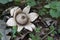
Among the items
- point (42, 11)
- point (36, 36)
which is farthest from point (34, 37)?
point (42, 11)

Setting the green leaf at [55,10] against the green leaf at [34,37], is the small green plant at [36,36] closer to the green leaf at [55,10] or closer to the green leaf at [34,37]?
the green leaf at [34,37]

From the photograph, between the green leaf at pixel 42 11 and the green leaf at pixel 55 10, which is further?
the green leaf at pixel 42 11

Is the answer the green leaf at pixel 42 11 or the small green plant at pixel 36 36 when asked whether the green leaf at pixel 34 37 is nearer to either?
the small green plant at pixel 36 36

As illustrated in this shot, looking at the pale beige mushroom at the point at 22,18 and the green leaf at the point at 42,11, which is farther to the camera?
the green leaf at the point at 42,11

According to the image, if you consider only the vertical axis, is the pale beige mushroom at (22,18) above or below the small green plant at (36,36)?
above

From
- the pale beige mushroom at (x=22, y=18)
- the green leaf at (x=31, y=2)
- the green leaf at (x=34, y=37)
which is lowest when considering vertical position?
the green leaf at (x=34, y=37)

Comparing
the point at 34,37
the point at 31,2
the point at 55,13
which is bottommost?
the point at 34,37

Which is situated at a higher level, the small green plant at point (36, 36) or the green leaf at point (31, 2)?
the green leaf at point (31, 2)

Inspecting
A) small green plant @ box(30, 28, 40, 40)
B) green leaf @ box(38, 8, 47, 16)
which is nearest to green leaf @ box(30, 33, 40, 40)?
small green plant @ box(30, 28, 40, 40)

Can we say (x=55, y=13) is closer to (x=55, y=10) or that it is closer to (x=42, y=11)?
(x=55, y=10)

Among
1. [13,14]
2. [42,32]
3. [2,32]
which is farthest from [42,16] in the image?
[2,32]

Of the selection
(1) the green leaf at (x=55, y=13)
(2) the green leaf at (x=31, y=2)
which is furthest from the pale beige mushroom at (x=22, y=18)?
(1) the green leaf at (x=55, y=13)

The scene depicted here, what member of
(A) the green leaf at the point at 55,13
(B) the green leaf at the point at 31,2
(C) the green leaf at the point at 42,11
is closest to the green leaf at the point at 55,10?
(A) the green leaf at the point at 55,13

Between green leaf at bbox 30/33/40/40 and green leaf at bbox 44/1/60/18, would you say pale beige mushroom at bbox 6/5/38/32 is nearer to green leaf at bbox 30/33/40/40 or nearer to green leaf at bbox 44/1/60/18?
green leaf at bbox 30/33/40/40
